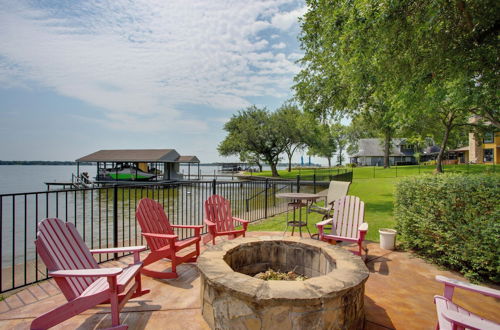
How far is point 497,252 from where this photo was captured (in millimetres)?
3207

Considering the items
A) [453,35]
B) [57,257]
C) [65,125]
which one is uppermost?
[65,125]

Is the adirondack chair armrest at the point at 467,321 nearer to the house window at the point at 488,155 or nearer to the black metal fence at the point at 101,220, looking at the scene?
the black metal fence at the point at 101,220

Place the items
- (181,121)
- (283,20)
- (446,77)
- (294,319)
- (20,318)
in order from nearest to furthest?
(294,319), (20,318), (446,77), (283,20), (181,121)

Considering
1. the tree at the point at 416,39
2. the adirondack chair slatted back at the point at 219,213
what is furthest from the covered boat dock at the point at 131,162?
the tree at the point at 416,39

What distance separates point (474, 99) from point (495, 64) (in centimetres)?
476

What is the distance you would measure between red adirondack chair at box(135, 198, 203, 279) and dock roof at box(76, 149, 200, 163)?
27.6m

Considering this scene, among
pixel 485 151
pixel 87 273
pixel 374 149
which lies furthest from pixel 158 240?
pixel 374 149

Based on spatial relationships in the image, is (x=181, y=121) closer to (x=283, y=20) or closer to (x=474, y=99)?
(x=283, y=20)

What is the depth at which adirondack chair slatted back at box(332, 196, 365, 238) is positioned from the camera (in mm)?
4492

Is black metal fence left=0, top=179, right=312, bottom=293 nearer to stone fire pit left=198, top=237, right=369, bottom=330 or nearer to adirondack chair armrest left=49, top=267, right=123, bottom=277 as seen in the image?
adirondack chair armrest left=49, top=267, right=123, bottom=277

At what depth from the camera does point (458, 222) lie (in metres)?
3.64

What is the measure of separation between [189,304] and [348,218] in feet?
10.1

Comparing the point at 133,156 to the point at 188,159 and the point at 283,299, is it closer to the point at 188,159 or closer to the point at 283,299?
the point at 188,159

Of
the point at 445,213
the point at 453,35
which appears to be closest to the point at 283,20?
the point at 453,35
